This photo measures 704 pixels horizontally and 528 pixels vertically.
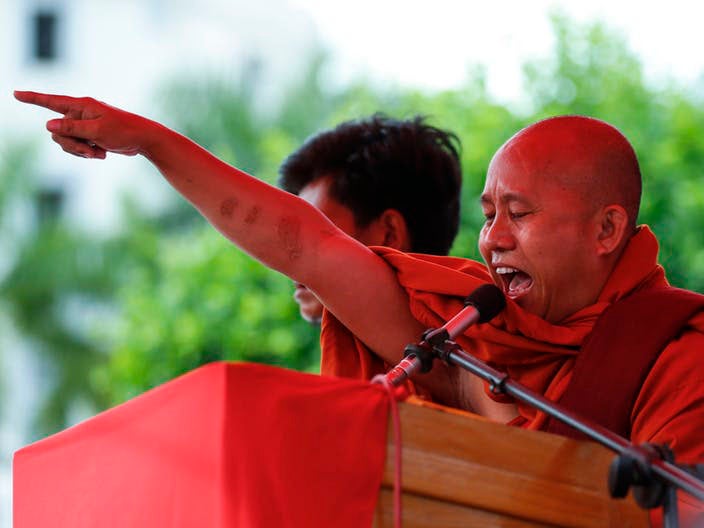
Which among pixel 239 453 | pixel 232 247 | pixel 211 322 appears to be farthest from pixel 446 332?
pixel 232 247

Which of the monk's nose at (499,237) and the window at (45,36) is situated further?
the window at (45,36)

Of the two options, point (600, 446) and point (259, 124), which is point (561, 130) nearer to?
point (600, 446)

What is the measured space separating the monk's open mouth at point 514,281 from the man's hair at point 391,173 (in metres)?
0.74

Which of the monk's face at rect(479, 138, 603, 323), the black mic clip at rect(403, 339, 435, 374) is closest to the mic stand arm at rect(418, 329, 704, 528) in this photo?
the black mic clip at rect(403, 339, 435, 374)

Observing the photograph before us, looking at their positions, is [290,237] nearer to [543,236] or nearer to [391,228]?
[543,236]

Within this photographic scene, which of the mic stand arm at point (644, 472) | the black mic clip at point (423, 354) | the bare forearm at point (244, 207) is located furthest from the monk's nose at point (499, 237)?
the mic stand arm at point (644, 472)

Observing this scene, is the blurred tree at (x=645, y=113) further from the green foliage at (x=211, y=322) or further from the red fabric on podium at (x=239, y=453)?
the red fabric on podium at (x=239, y=453)

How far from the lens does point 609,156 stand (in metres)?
2.12

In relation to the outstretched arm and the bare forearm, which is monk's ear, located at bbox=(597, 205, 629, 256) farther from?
the bare forearm

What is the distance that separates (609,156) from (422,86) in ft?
32.2

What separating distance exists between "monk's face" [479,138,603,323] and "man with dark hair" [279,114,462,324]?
750mm

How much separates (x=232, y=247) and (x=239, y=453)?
25.9 feet

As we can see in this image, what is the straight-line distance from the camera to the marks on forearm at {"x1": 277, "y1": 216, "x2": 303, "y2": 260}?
214 centimetres

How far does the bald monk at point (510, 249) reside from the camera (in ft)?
6.70
